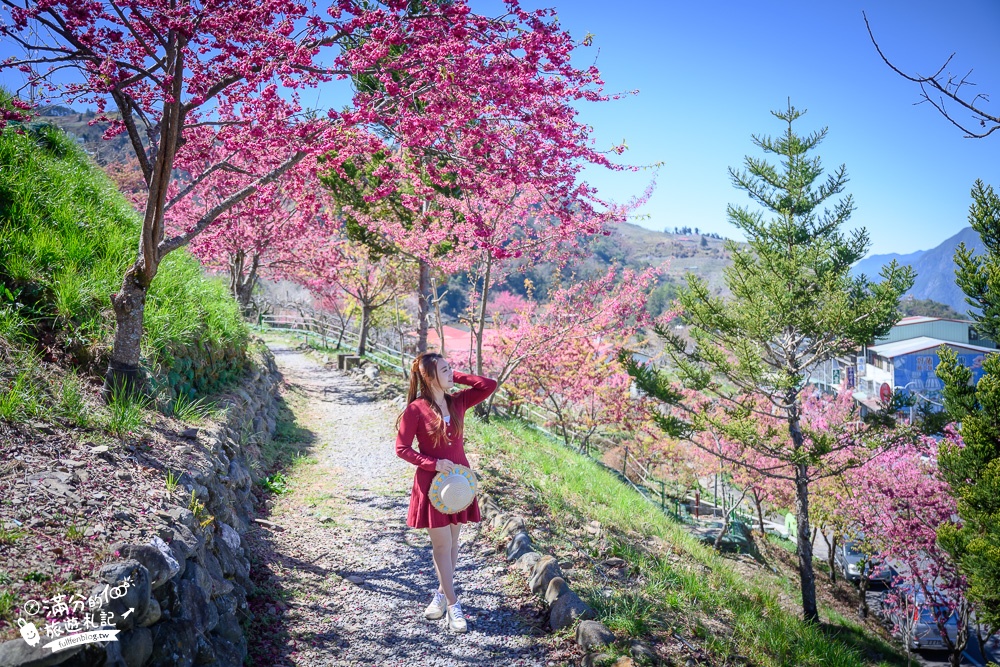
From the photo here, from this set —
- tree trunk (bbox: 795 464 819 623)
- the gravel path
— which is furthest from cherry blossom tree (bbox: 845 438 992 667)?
the gravel path

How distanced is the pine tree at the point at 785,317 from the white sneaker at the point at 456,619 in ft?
22.7

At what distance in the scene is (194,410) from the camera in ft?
17.8

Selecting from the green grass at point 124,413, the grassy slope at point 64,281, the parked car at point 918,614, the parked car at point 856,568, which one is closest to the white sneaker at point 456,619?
the green grass at point 124,413

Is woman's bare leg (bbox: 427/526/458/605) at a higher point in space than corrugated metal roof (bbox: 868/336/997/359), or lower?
lower

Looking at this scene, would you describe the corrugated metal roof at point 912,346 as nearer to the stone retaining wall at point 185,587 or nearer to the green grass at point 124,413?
the stone retaining wall at point 185,587

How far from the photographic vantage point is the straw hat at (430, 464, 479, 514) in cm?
374

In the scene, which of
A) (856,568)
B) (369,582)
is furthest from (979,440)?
(856,568)

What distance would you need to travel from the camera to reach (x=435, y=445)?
12.6 ft

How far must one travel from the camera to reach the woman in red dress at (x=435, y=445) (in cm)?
379

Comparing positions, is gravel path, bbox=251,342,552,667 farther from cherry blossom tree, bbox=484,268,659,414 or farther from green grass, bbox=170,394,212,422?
cherry blossom tree, bbox=484,268,659,414

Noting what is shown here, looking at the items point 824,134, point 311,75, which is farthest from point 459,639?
point 824,134
